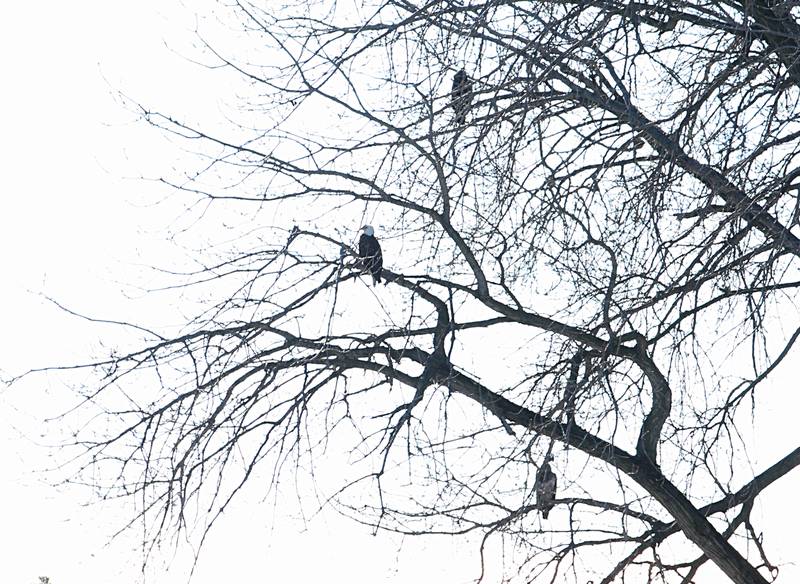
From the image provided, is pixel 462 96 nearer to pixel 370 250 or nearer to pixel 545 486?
pixel 370 250

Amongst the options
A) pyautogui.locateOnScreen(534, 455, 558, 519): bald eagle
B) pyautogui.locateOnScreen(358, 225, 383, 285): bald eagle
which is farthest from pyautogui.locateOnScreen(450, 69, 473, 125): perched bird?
pyautogui.locateOnScreen(534, 455, 558, 519): bald eagle

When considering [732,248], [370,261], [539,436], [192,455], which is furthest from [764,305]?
[192,455]

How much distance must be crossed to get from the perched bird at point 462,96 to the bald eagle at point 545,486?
162 cm

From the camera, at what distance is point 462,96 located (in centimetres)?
485

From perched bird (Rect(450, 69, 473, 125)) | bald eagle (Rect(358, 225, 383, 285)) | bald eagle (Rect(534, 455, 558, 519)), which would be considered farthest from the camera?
bald eagle (Rect(358, 225, 383, 285))

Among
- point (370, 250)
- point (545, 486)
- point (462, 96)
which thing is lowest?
point (545, 486)

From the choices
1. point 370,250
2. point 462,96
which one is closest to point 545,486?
point 370,250

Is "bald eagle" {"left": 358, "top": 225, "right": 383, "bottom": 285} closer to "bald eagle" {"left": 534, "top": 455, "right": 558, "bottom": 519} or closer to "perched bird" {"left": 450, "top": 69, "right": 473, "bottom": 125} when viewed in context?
"perched bird" {"left": 450, "top": 69, "right": 473, "bottom": 125}

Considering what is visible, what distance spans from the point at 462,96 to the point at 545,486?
2.06 m

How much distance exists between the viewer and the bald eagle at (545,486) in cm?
534

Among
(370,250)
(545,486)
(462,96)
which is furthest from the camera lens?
(370,250)

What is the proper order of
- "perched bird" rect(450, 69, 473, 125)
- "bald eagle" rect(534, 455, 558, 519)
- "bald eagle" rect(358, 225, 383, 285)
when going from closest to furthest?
"perched bird" rect(450, 69, 473, 125)
"bald eagle" rect(534, 455, 558, 519)
"bald eagle" rect(358, 225, 383, 285)

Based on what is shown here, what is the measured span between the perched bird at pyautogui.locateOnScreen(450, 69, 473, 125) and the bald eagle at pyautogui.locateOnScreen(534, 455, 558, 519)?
1.62 metres

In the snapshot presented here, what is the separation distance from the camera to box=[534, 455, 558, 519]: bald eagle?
5340 millimetres
